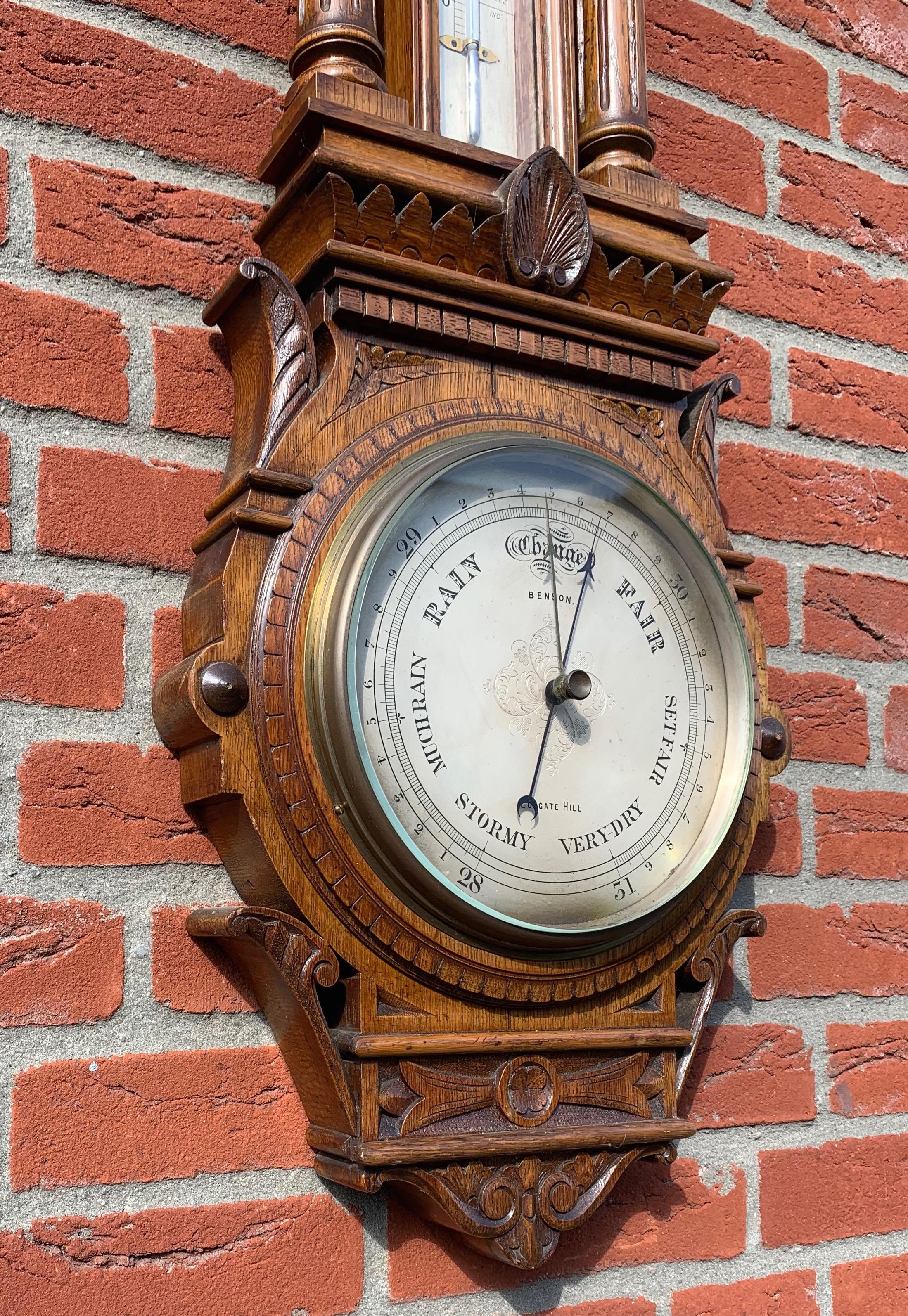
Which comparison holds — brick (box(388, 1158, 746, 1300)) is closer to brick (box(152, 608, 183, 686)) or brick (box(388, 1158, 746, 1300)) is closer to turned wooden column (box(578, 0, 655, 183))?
brick (box(152, 608, 183, 686))

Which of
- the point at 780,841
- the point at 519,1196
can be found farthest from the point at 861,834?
the point at 519,1196

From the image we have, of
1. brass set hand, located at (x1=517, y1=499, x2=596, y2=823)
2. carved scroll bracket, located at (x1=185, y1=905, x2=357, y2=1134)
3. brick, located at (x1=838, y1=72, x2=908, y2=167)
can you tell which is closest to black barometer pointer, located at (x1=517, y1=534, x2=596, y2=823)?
brass set hand, located at (x1=517, y1=499, x2=596, y2=823)

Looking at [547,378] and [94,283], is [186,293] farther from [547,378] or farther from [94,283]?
[547,378]

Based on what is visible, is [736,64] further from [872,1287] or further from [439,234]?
[872,1287]

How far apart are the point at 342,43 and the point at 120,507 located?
0.31 m

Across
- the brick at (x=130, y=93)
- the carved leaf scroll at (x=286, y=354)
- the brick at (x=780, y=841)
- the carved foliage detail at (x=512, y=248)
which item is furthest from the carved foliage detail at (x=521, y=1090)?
the brick at (x=130, y=93)

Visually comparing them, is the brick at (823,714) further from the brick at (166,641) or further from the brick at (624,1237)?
the brick at (166,641)

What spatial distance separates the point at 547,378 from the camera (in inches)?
33.1

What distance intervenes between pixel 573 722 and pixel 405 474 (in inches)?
6.8

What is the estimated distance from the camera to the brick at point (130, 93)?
78cm

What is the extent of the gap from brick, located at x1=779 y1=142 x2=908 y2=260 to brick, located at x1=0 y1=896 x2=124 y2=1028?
0.78 m

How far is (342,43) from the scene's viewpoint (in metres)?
0.79

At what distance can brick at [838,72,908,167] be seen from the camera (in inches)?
45.0

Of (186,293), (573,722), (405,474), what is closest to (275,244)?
(186,293)
